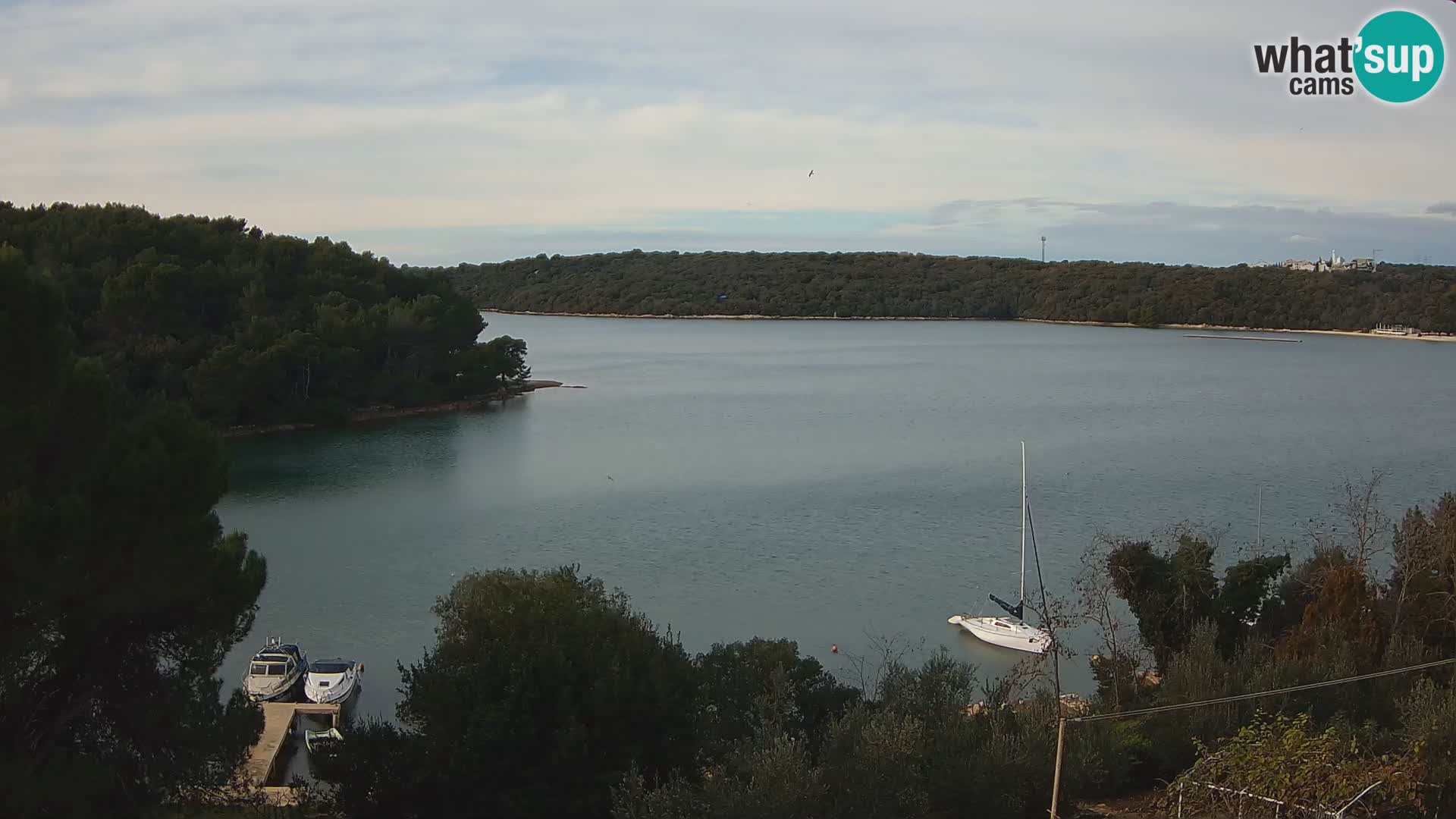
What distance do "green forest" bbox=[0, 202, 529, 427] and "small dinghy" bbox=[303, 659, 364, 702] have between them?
62.4 feet

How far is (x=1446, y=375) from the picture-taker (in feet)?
159

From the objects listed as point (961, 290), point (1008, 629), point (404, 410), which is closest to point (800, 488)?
point (1008, 629)

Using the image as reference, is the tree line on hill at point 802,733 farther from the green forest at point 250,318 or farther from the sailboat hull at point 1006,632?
the green forest at point 250,318

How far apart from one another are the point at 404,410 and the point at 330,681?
24566 mm

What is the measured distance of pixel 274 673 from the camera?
1218 centimetres

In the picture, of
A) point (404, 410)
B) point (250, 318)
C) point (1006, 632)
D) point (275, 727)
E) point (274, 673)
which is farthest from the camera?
point (404, 410)

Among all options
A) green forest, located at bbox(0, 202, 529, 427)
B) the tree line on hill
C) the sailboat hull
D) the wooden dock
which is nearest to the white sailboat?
the sailboat hull

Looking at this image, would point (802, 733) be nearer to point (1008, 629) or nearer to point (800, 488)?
point (1008, 629)

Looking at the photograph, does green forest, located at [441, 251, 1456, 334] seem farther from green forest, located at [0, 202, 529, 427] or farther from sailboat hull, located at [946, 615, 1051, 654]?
sailboat hull, located at [946, 615, 1051, 654]

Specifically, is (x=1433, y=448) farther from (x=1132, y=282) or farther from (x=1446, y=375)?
(x=1132, y=282)

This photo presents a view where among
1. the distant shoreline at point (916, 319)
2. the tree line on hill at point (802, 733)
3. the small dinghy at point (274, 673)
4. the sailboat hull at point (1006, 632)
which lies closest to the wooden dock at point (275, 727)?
the small dinghy at point (274, 673)

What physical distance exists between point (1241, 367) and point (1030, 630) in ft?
138

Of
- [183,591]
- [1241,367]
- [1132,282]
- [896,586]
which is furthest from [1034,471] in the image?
[1132,282]

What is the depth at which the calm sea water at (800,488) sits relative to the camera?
1543 cm
